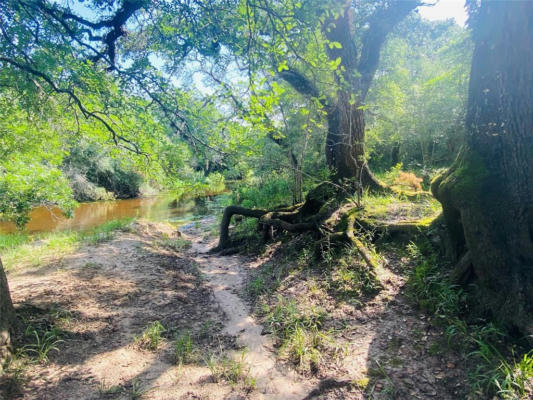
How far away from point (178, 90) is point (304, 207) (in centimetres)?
459

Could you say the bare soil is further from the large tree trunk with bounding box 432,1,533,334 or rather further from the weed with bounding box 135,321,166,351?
the large tree trunk with bounding box 432,1,533,334

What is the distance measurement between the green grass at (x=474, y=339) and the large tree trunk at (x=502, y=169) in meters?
0.24

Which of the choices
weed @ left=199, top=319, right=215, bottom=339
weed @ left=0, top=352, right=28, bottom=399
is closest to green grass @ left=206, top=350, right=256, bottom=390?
weed @ left=199, top=319, right=215, bottom=339

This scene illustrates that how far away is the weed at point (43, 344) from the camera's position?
9.54ft

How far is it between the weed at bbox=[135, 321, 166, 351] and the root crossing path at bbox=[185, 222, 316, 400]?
37.3 inches

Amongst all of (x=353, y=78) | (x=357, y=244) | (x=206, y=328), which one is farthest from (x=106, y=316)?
(x=353, y=78)

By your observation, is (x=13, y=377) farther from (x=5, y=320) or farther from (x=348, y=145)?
(x=348, y=145)

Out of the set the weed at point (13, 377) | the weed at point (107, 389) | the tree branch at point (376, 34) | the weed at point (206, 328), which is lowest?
the weed at point (206, 328)

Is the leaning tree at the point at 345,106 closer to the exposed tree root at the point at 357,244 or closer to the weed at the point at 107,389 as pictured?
the exposed tree root at the point at 357,244

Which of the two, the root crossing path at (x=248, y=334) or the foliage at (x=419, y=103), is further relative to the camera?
the foliage at (x=419, y=103)

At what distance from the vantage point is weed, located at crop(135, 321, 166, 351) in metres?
3.37

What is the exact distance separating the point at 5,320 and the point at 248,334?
2759mm

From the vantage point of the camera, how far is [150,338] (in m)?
3.46

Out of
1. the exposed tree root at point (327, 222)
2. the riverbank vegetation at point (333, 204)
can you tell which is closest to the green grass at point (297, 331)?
the riverbank vegetation at point (333, 204)
